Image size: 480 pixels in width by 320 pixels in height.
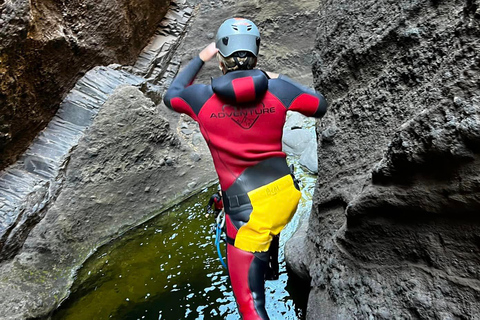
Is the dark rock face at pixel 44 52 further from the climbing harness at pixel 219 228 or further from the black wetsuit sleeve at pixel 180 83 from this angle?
the climbing harness at pixel 219 228

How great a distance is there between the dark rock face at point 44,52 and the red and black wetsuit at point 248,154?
1994mm

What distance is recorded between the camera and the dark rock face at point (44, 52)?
2936 mm

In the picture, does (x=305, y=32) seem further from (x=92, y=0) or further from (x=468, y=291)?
(x=468, y=291)

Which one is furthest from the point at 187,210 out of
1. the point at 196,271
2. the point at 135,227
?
the point at 196,271

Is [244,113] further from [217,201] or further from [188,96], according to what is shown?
[217,201]

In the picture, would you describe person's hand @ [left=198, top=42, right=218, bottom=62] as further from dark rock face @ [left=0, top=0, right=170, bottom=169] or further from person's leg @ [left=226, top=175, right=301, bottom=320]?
dark rock face @ [left=0, top=0, right=170, bottom=169]

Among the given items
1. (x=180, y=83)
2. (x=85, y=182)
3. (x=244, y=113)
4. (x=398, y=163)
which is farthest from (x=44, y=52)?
(x=398, y=163)

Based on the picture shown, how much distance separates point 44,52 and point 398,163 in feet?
11.1

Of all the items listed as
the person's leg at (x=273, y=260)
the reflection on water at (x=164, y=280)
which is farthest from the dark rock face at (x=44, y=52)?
the person's leg at (x=273, y=260)

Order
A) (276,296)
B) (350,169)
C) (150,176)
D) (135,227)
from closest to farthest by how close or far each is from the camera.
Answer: (350,169) < (276,296) < (135,227) < (150,176)

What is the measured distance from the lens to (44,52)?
11.0 ft

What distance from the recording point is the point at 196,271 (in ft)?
8.61

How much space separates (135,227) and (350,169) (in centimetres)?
236

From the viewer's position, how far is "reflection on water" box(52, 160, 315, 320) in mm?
2258
